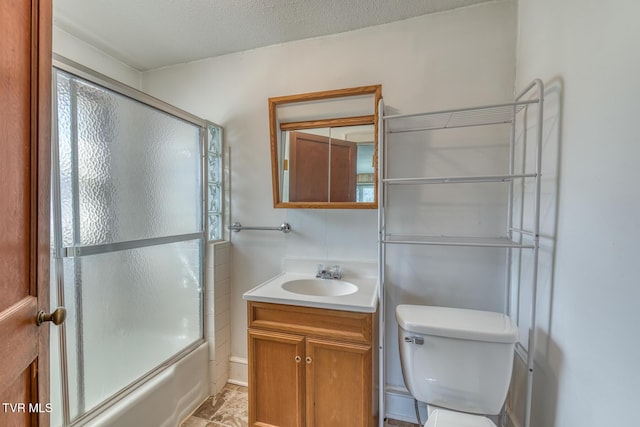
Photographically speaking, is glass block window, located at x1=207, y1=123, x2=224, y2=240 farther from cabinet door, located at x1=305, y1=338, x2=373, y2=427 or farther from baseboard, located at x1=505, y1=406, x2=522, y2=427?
baseboard, located at x1=505, y1=406, x2=522, y2=427

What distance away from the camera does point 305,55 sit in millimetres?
1703

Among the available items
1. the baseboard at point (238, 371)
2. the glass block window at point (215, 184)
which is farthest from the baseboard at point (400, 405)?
the glass block window at point (215, 184)

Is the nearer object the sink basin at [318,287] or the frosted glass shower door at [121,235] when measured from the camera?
the frosted glass shower door at [121,235]

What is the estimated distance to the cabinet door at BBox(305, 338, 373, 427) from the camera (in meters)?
1.23

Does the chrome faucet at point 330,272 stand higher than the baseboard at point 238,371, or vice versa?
the chrome faucet at point 330,272

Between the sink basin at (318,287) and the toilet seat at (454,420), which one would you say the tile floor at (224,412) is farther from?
the sink basin at (318,287)

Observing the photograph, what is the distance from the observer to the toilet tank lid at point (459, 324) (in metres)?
1.05

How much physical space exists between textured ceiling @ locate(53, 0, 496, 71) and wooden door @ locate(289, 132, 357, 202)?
2.07ft

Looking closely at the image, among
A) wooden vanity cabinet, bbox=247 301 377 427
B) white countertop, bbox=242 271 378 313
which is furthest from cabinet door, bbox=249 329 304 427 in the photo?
white countertop, bbox=242 271 378 313

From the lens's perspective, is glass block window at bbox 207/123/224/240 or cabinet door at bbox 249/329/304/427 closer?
cabinet door at bbox 249/329/304/427

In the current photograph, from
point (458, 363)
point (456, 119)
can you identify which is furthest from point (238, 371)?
Answer: point (456, 119)

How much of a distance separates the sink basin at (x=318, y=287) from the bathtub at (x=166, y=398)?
0.73 meters

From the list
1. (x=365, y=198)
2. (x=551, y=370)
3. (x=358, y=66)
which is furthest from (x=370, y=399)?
(x=358, y=66)

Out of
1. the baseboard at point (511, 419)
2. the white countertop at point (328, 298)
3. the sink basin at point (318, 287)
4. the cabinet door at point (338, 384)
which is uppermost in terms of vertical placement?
the white countertop at point (328, 298)
